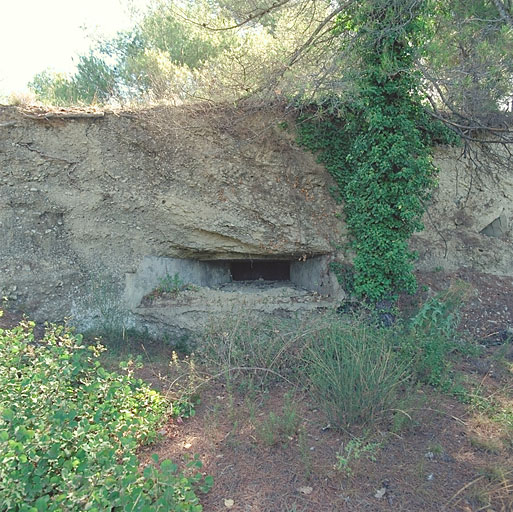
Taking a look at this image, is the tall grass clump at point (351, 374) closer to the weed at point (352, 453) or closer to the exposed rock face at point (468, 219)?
the weed at point (352, 453)

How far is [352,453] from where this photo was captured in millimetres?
3305

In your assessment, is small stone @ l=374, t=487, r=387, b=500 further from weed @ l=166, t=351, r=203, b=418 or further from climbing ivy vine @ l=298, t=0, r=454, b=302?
climbing ivy vine @ l=298, t=0, r=454, b=302

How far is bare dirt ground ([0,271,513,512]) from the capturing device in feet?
9.58

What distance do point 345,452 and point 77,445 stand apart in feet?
5.85

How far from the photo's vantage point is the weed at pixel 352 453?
3070 mm

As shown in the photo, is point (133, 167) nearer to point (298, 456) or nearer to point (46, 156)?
point (46, 156)

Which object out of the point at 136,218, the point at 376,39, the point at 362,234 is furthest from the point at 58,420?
the point at 376,39

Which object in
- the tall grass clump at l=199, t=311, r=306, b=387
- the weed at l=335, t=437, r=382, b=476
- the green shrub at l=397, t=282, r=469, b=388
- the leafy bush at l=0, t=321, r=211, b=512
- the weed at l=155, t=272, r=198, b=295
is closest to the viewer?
the leafy bush at l=0, t=321, r=211, b=512

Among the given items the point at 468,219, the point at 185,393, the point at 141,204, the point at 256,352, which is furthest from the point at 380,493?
the point at 468,219

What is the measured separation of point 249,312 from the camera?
5.88 meters

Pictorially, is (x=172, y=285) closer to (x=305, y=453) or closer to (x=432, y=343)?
(x=432, y=343)

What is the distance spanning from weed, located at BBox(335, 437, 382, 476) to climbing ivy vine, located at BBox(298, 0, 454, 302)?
3.31m

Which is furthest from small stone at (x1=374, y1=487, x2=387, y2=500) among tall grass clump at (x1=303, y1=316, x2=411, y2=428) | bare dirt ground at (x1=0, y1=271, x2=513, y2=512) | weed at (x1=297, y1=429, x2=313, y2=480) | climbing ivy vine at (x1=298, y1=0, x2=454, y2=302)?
climbing ivy vine at (x1=298, y1=0, x2=454, y2=302)

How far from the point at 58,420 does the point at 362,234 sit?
4.87m
